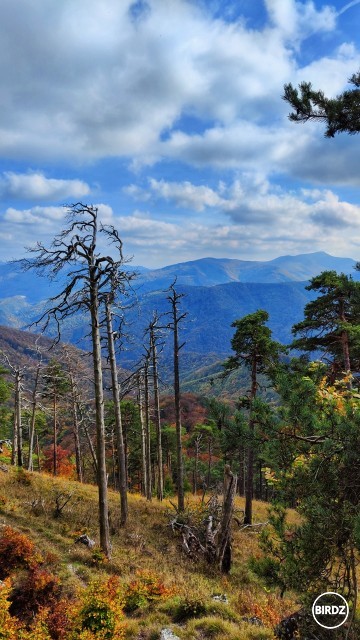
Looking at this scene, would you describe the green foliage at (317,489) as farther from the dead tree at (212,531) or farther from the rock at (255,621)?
the dead tree at (212,531)

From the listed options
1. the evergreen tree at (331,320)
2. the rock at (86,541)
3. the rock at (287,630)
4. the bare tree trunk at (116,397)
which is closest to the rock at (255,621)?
the rock at (287,630)

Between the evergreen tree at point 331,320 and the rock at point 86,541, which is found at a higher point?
the evergreen tree at point 331,320

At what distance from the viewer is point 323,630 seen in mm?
4793

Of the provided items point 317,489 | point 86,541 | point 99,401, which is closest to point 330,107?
point 317,489

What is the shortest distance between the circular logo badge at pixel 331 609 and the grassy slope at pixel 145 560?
6.66ft

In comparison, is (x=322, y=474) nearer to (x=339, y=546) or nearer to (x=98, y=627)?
(x=339, y=546)

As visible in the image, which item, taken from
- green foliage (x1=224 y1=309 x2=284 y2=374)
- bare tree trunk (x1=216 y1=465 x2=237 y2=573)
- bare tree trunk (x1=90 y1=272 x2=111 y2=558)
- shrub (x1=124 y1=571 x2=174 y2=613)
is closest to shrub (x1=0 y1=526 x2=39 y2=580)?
bare tree trunk (x1=90 y1=272 x2=111 y2=558)

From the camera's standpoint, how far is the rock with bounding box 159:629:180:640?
28.1ft

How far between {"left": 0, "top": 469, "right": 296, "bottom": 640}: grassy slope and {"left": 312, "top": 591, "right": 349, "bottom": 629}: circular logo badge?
2029mm

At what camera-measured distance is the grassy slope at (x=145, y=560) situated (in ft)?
30.1

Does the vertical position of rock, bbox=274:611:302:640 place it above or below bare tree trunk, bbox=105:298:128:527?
below

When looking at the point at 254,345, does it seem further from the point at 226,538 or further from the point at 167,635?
the point at 167,635

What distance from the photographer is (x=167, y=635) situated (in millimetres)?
8695

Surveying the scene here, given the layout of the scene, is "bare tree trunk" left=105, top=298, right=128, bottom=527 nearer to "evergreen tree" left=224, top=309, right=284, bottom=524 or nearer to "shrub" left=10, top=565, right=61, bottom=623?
"evergreen tree" left=224, top=309, right=284, bottom=524
